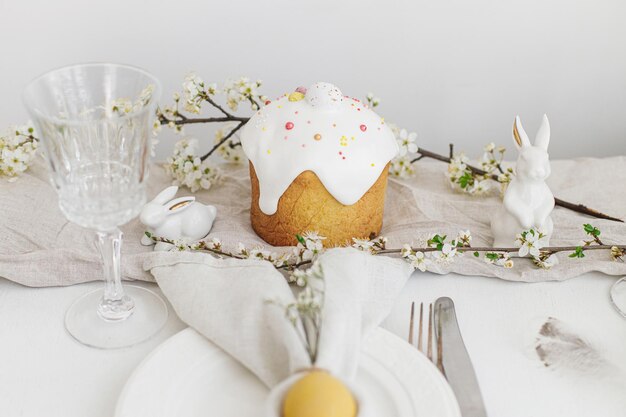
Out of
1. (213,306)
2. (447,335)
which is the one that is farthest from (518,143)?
(213,306)

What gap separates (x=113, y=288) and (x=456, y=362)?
0.43 metres

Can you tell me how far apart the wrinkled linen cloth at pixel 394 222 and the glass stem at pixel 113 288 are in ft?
0.19

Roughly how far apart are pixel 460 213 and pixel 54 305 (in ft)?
2.06

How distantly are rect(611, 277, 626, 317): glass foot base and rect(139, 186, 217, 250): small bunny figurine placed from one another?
0.58m

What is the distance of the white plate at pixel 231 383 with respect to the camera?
777mm

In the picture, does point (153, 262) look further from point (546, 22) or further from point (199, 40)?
point (546, 22)

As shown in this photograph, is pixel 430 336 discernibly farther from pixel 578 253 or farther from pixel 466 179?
pixel 466 179

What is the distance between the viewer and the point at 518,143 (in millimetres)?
1061

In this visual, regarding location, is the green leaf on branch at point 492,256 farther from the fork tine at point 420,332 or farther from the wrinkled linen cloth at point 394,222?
the fork tine at point 420,332

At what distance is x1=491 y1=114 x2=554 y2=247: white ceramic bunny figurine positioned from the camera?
1035 mm

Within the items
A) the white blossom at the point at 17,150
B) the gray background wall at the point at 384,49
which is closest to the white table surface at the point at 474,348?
the white blossom at the point at 17,150

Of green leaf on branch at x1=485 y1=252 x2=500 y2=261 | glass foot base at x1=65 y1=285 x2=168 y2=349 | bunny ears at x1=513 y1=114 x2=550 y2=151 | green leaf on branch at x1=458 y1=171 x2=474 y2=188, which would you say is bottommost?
glass foot base at x1=65 y1=285 x2=168 y2=349

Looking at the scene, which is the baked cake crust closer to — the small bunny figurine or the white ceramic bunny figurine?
the small bunny figurine

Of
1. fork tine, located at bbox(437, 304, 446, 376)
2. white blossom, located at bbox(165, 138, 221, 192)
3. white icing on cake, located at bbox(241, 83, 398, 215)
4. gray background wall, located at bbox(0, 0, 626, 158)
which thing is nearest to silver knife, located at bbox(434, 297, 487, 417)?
fork tine, located at bbox(437, 304, 446, 376)
